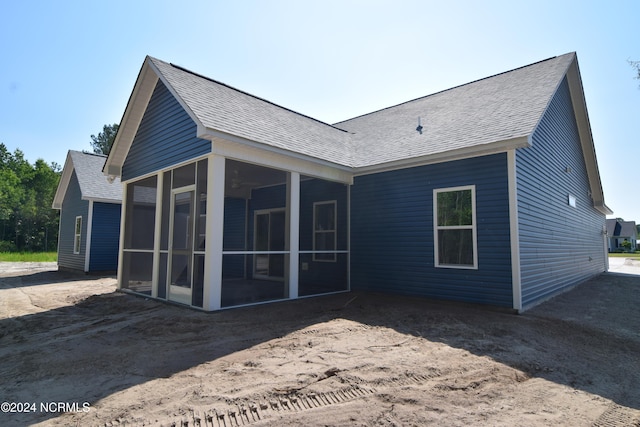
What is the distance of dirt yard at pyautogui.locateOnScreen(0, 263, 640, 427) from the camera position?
8.99 feet

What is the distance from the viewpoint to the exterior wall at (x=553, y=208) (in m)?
6.93

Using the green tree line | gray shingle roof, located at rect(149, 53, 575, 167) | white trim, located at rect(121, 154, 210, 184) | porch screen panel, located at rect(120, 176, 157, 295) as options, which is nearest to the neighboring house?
gray shingle roof, located at rect(149, 53, 575, 167)

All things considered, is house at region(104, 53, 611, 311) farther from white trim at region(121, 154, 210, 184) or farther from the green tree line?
the green tree line

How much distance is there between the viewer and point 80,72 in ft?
34.1

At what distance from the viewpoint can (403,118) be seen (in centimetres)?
1098

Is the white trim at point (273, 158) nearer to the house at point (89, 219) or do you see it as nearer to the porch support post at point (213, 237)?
the porch support post at point (213, 237)

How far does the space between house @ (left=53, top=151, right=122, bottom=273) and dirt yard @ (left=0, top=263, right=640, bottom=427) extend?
8.66 m

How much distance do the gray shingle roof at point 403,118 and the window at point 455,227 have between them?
97 cm

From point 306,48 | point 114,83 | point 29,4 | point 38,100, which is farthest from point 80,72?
point 306,48

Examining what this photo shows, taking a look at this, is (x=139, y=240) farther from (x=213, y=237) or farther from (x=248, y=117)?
(x=213, y=237)

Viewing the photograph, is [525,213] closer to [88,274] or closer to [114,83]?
[114,83]

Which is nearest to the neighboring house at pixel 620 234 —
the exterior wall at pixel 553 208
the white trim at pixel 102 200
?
the exterior wall at pixel 553 208

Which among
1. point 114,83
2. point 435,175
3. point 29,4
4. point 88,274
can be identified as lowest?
point 88,274

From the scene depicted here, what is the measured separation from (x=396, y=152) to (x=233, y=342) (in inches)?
233
